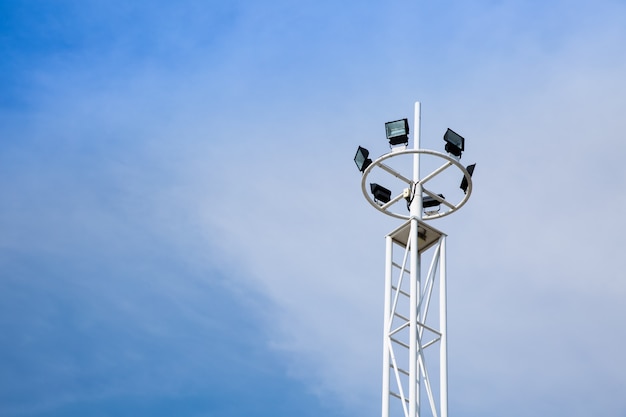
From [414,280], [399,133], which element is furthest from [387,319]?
[399,133]

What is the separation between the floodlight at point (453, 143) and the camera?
39219 mm

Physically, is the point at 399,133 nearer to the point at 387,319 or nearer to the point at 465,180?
the point at 465,180

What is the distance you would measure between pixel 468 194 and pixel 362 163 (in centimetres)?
364

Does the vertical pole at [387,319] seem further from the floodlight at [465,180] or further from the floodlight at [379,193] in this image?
the floodlight at [465,180]

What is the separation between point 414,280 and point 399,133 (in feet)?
16.0

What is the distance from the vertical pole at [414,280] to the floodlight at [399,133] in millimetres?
857

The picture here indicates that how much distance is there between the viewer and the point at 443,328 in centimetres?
3812

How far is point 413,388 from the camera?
36.1 metres

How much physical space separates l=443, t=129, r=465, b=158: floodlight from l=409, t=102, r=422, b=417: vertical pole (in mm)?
1285

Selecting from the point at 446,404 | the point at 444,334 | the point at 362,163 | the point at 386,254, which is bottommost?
the point at 446,404

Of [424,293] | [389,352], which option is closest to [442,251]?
[424,293]

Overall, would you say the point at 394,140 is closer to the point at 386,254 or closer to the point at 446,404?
the point at 386,254

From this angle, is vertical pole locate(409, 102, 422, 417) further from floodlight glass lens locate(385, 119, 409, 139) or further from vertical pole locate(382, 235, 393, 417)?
floodlight glass lens locate(385, 119, 409, 139)

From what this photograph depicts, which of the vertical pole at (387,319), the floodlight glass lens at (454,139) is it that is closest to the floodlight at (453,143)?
the floodlight glass lens at (454,139)
